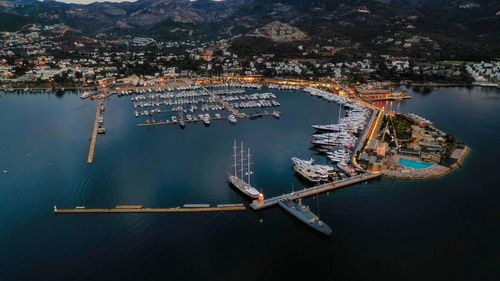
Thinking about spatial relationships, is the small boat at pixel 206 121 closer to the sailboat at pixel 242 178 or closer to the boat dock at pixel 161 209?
the sailboat at pixel 242 178

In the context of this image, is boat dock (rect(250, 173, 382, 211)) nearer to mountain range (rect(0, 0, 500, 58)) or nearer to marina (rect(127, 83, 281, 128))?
marina (rect(127, 83, 281, 128))

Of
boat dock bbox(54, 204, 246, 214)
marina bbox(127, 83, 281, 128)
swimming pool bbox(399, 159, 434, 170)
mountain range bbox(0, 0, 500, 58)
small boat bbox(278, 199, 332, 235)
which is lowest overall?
boat dock bbox(54, 204, 246, 214)

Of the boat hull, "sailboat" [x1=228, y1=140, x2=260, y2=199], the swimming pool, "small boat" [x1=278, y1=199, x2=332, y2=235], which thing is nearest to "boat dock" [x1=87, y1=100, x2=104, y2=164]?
"sailboat" [x1=228, y1=140, x2=260, y2=199]

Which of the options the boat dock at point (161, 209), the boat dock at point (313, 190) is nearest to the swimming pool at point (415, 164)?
the boat dock at point (313, 190)

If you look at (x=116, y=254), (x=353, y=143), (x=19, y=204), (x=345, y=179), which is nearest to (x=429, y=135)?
(x=353, y=143)

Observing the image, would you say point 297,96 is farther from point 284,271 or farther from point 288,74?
point 284,271

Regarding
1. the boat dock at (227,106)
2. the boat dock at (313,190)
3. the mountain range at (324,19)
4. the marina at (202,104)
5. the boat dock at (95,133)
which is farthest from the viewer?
the mountain range at (324,19)
